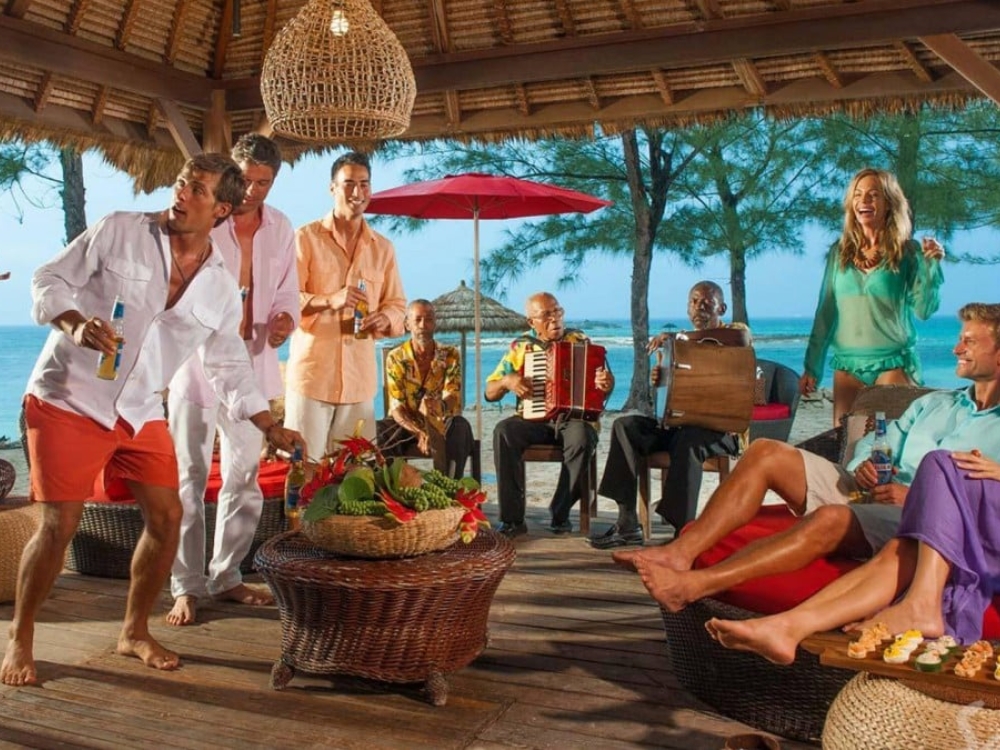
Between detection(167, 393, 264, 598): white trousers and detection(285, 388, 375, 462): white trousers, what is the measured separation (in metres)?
0.43

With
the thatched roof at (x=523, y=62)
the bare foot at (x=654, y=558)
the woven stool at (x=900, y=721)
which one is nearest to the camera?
the woven stool at (x=900, y=721)

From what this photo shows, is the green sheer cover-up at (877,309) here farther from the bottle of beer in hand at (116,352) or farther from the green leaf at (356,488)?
the bottle of beer in hand at (116,352)

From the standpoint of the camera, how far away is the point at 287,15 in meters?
7.31

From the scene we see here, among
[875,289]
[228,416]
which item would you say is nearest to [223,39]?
[228,416]

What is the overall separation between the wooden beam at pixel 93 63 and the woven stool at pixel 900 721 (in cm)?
520

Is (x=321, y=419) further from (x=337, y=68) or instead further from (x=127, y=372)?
(x=337, y=68)

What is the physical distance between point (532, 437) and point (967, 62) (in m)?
2.79

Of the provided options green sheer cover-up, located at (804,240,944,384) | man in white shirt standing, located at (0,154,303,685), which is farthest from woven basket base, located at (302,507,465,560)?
green sheer cover-up, located at (804,240,944,384)

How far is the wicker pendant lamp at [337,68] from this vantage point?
5.27m

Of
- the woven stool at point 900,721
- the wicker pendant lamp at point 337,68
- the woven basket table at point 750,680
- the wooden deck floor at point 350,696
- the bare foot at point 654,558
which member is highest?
the wicker pendant lamp at point 337,68

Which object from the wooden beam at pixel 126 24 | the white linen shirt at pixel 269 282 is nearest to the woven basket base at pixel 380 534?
the white linen shirt at pixel 269 282

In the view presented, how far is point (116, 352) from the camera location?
326cm

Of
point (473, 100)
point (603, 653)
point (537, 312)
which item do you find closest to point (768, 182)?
point (473, 100)

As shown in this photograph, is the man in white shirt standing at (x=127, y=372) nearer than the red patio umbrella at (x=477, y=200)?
Yes
